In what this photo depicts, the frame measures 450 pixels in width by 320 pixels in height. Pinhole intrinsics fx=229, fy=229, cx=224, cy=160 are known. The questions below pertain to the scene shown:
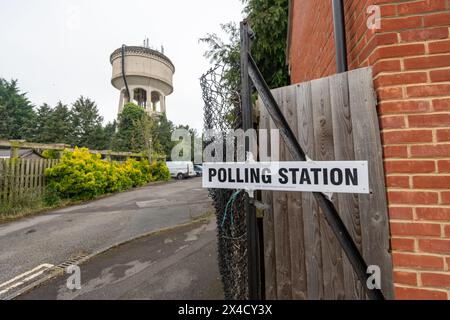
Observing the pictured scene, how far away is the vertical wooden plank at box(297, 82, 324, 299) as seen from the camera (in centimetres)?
162

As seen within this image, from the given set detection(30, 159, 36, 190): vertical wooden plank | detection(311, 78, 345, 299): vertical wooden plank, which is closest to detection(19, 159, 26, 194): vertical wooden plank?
detection(30, 159, 36, 190): vertical wooden plank

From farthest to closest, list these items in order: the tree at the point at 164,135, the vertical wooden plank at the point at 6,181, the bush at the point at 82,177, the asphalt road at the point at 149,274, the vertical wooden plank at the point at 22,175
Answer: the tree at the point at 164,135 → the bush at the point at 82,177 → the vertical wooden plank at the point at 22,175 → the vertical wooden plank at the point at 6,181 → the asphalt road at the point at 149,274

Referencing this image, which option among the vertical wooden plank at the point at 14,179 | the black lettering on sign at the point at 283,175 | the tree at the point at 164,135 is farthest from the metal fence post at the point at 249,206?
the tree at the point at 164,135

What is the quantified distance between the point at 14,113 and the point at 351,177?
3987 centimetres

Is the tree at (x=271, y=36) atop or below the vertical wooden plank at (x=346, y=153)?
atop

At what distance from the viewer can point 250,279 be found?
1530 millimetres

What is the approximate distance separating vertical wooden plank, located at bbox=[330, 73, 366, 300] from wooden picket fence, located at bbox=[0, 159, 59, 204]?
933 centimetres

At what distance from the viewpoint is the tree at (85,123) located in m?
30.9

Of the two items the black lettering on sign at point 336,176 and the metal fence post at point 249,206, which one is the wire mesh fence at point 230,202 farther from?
the black lettering on sign at point 336,176

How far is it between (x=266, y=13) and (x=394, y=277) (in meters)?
8.09

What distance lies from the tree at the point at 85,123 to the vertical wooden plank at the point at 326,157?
113ft

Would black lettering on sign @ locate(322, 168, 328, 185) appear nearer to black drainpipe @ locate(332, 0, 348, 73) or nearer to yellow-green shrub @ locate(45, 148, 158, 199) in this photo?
black drainpipe @ locate(332, 0, 348, 73)

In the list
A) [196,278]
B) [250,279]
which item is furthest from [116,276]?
[250,279]
